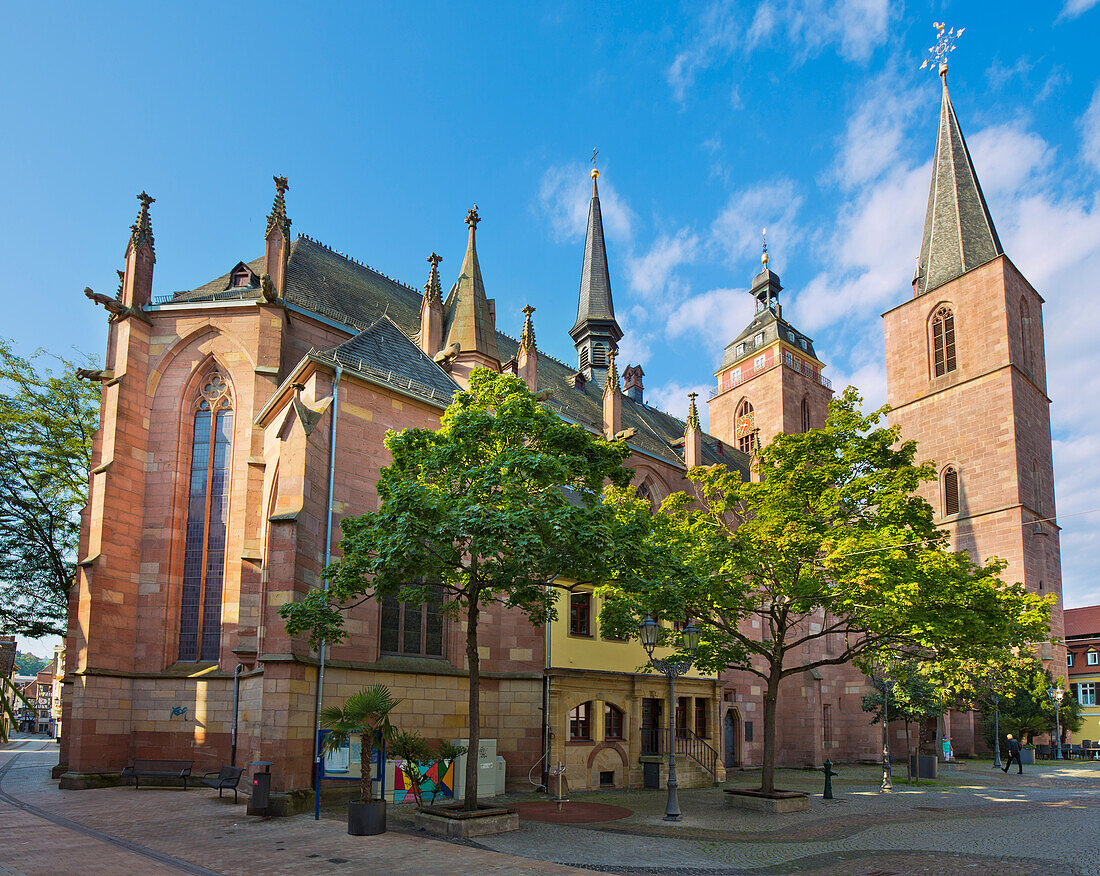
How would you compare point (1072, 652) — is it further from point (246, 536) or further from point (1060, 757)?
point (246, 536)

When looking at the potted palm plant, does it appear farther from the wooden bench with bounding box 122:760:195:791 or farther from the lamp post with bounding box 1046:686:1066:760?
the lamp post with bounding box 1046:686:1066:760

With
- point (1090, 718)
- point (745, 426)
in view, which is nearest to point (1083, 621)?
point (1090, 718)

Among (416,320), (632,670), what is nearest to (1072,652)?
(632,670)

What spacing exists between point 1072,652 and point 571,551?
6274cm

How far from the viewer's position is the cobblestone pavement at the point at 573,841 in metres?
11.3

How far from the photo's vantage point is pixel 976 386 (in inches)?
1841

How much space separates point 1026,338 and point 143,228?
48.0 meters

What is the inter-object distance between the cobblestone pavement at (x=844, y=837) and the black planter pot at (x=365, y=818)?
188 cm

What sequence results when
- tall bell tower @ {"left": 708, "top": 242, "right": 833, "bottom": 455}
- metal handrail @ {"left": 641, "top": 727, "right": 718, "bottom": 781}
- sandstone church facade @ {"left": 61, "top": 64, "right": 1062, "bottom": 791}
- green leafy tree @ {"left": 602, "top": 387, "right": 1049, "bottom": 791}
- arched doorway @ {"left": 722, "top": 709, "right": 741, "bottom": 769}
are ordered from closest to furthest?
1. green leafy tree @ {"left": 602, "top": 387, "right": 1049, "bottom": 791}
2. sandstone church facade @ {"left": 61, "top": 64, "right": 1062, "bottom": 791}
3. metal handrail @ {"left": 641, "top": 727, "right": 718, "bottom": 781}
4. arched doorway @ {"left": 722, "top": 709, "right": 741, "bottom": 769}
5. tall bell tower @ {"left": 708, "top": 242, "right": 833, "bottom": 455}

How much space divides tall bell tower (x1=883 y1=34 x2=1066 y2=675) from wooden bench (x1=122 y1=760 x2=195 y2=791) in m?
40.1

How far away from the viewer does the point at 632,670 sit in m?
25.0

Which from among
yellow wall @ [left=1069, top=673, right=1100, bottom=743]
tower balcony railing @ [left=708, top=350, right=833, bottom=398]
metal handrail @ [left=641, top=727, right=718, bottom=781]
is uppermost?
tower balcony railing @ [left=708, top=350, right=833, bottom=398]

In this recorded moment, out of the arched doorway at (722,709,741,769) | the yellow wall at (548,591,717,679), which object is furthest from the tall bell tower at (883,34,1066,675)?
the yellow wall at (548,591,717,679)

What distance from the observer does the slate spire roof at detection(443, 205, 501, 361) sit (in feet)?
89.0
